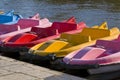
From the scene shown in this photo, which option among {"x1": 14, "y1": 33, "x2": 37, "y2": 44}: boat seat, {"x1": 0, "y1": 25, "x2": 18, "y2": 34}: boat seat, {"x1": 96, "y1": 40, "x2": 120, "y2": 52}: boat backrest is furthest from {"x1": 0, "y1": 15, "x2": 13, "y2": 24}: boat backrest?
{"x1": 96, "y1": 40, "x2": 120, "y2": 52}: boat backrest

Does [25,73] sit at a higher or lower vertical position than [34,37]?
lower

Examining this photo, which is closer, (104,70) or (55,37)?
(104,70)

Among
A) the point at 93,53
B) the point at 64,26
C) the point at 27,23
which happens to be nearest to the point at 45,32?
the point at 64,26

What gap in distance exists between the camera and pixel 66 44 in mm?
10828

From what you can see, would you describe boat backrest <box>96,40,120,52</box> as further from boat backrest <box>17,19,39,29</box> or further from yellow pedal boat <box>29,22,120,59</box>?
boat backrest <box>17,19,39,29</box>

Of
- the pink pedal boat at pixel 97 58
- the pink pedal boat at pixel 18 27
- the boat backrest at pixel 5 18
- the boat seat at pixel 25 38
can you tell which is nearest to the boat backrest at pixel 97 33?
the pink pedal boat at pixel 97 58

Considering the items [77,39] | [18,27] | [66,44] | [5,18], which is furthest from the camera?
[5,18]

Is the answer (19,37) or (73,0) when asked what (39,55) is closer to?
(19,37)

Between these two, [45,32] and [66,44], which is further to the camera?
[45,32]

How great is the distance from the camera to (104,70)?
30.1 feet

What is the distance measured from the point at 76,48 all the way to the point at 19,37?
2.53 metres

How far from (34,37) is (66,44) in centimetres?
178

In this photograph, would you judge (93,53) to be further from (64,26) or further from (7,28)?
(7,28)

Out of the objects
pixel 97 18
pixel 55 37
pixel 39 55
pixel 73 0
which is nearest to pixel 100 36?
pixel 55 37
